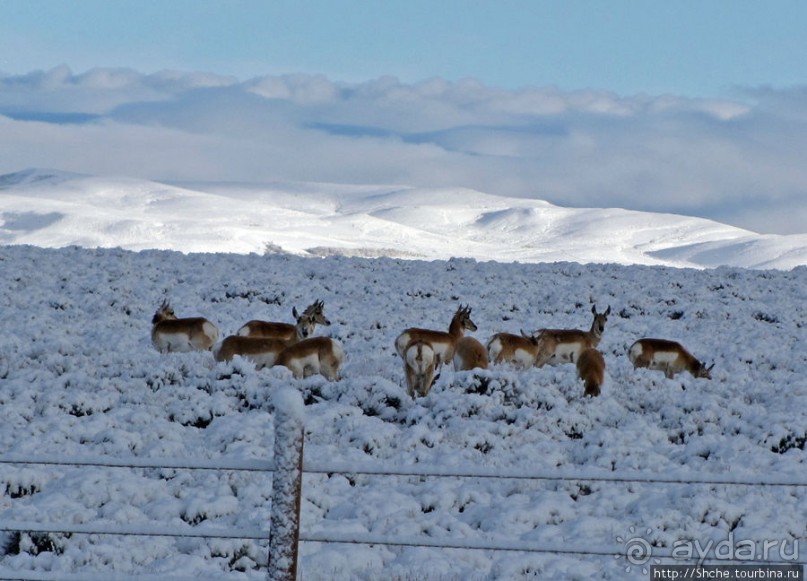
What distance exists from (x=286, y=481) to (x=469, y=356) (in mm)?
10593

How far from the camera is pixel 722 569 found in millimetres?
7492

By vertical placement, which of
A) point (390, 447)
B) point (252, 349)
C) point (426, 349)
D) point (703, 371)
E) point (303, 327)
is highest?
point (303, 327)

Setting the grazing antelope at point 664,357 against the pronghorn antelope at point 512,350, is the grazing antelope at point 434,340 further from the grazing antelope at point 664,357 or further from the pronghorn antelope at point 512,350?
the grazing antelope at point 664,357

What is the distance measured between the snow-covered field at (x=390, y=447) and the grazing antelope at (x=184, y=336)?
0.37 m

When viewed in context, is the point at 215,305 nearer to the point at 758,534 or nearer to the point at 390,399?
the point at 390,399

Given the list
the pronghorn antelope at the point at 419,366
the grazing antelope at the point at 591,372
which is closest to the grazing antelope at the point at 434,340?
→ the pronghorn antelope at the point at 419,366

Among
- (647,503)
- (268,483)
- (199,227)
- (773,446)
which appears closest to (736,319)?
A: (773,446)

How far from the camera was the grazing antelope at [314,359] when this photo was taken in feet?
50.2

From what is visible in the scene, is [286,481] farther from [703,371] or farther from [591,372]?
[703,371]

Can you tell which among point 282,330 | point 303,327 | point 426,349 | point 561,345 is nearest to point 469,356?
point 426,349

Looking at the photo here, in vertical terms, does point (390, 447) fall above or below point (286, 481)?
below

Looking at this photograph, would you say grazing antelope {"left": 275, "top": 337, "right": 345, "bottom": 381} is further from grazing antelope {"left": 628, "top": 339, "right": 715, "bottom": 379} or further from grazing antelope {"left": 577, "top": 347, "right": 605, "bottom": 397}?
grazing antelope {"left": 628, "top": 339, "right": 715, "bottom": 379}

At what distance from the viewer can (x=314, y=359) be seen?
15.3 m

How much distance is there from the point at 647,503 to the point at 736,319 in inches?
636
